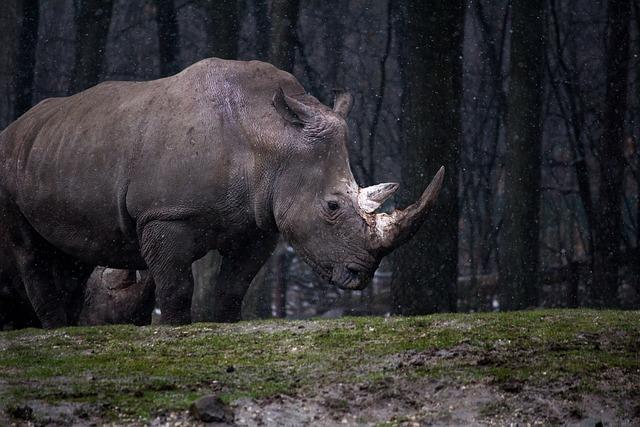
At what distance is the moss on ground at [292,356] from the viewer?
6195 mm

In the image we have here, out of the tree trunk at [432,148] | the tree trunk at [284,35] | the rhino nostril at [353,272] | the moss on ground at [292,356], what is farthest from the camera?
the tree trunk at [284,35]

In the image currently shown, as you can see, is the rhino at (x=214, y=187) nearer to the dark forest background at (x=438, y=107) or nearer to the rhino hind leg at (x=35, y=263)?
the rhino hind leg at (x=35, y=263)

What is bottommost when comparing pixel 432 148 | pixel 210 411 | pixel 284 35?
pixel 210 411

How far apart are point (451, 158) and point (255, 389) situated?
18.9 ft

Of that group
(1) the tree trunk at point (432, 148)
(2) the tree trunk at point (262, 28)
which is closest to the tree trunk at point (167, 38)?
(2) the tree trunk at point (262, 28)

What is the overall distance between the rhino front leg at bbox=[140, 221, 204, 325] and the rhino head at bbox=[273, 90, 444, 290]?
0.74m

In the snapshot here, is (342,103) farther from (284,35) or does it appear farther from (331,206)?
(284,35)

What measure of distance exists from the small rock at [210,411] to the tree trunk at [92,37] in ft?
33.8

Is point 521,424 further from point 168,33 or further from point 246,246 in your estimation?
point 168,33

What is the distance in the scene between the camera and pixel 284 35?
13328 mm

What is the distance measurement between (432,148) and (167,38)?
5869mm

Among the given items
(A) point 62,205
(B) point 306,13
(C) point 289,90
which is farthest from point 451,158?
(B) point 306,13

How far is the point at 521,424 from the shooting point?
5750 millimetres

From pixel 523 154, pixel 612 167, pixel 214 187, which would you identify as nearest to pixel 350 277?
pixel 214 187
